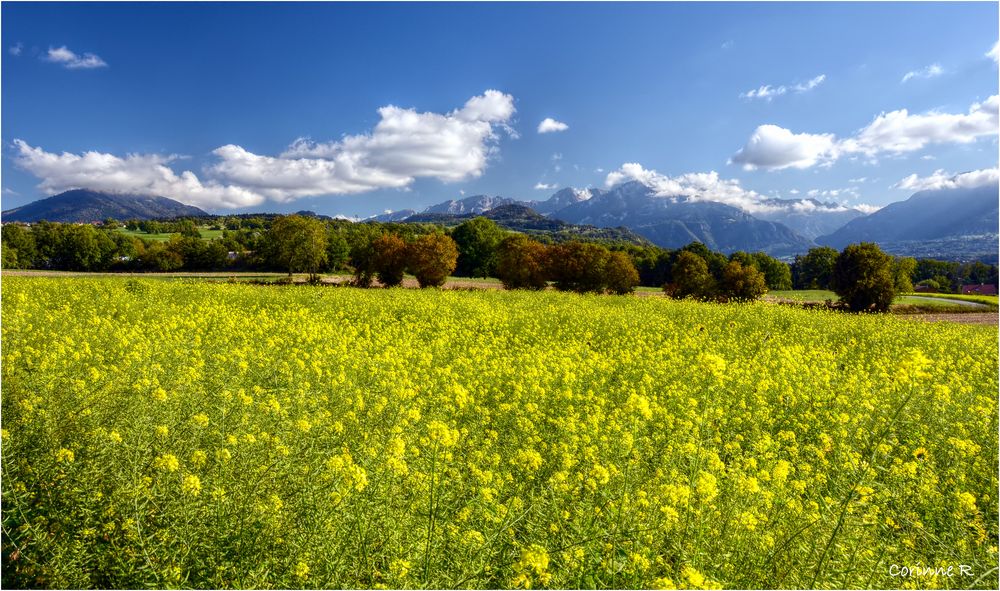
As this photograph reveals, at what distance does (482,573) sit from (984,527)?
546 centimetres

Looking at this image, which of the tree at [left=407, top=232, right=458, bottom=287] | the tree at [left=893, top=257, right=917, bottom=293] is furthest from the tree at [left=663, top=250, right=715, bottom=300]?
the tree at [left=407, top=232, right=458, bottom=287]

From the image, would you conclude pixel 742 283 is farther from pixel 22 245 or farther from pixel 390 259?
pixel 22 245

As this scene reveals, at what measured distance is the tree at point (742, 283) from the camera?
3481cm

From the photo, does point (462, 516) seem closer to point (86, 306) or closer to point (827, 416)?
point (827, 416)

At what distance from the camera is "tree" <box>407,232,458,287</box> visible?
124 feet

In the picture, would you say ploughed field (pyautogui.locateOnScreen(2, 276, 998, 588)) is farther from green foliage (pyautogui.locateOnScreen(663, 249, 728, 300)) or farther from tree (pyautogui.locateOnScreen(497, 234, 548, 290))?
tree (pyautogui.locateOnScreen(497, 234, 548, 290))

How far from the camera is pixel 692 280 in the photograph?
36.7m

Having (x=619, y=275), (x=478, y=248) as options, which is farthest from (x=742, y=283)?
(x=478, y=248)

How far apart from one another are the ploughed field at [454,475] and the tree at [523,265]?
31.2 meters

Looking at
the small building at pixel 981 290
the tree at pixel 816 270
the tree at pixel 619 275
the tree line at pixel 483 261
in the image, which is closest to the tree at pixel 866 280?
the tree line at pixel 483 261

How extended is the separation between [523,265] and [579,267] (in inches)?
202

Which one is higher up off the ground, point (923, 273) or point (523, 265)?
point (523, 265)

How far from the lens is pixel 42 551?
328 centimetres

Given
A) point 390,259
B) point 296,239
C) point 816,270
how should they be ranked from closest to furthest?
1. point 390,259
2. point 296,239
3. point 816,270
